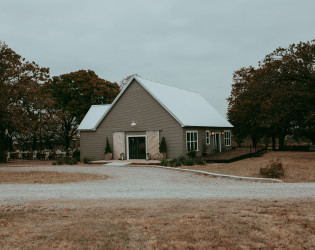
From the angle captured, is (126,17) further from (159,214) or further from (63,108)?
(63,108)

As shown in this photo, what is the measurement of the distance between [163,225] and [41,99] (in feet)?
89.8

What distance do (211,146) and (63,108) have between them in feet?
78.8

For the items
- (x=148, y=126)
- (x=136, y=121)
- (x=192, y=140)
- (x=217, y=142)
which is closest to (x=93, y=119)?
(x=136, y=121)

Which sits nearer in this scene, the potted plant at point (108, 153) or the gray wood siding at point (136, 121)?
the gray wood siding at point (136, 121)

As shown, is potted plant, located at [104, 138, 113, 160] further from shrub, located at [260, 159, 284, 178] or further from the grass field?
the grass field

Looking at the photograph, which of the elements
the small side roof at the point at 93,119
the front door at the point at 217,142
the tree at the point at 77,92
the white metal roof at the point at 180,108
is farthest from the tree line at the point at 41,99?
the front door at the point at 217,142

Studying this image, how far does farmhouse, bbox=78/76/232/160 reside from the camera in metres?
25.2

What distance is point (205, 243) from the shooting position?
194 inches

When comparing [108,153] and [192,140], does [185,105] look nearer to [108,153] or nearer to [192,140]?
[192,140]

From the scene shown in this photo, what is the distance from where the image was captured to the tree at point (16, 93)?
1054 inches

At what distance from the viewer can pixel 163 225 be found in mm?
5918

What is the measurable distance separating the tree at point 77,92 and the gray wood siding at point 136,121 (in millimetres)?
13946

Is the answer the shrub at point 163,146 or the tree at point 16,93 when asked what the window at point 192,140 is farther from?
the tree at point 16,93

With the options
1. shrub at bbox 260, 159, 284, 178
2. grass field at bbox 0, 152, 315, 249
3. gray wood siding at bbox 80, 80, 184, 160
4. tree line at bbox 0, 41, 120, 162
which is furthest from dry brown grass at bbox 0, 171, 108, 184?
tree line at bbox 0, 41, 120, 162
